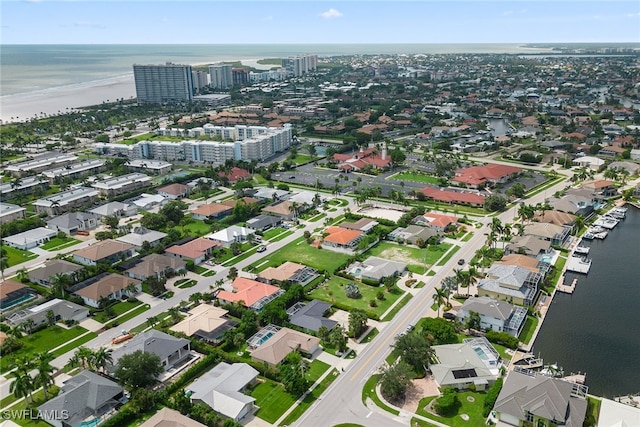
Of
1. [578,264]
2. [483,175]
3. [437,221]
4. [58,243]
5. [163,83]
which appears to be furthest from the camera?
[163,83]

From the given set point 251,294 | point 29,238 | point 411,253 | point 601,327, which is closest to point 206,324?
point 251,294

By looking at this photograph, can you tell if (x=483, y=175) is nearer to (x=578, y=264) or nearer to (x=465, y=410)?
(x=578, y=264)

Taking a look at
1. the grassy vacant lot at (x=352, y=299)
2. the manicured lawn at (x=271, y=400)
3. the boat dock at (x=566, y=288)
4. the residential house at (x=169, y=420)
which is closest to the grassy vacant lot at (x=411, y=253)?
the grassy vacant lot at (x=352, y=299)

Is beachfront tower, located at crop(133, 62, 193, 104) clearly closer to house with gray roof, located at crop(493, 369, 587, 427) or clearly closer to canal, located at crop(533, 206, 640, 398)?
canal, located at crop(533, 206, 640, 398)

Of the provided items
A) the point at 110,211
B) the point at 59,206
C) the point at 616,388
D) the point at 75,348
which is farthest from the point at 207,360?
the point at 59,206

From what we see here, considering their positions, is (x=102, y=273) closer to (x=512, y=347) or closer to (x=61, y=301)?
(x=61, y=301)

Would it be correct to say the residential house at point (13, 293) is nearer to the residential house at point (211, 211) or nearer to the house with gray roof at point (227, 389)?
the house with gray roof at point (227, 389)
